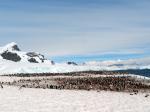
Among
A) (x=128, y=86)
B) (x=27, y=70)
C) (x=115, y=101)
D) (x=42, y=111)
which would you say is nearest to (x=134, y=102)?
(x=115, y=101)

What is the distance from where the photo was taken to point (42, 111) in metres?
24.5

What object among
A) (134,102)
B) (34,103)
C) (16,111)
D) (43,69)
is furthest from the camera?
(43,69)

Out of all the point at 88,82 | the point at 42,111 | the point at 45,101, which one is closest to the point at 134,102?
the point at 45,101

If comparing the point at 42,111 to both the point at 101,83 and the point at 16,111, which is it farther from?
the point at 101,83

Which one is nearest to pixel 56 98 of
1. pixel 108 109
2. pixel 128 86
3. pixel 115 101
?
pixel 115 101

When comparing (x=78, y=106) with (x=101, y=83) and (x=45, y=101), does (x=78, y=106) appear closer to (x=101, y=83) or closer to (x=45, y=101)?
(x=45, y=101)

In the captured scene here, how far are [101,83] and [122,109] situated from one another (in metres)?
22.2

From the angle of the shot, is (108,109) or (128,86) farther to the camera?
(128,86)

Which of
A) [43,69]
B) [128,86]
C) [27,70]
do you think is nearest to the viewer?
[128,86]

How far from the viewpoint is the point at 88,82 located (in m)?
49.6

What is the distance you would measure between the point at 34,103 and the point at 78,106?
120 inches

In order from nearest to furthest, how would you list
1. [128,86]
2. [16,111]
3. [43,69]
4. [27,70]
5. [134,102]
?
[16,111] < [134,102] < [128,86] < [27,70] < [43,69]

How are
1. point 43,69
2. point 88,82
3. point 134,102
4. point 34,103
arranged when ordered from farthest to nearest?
point 43,69 < point 88,82 < point 134,102 < point 34,103

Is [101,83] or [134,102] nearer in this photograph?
[134,102]
